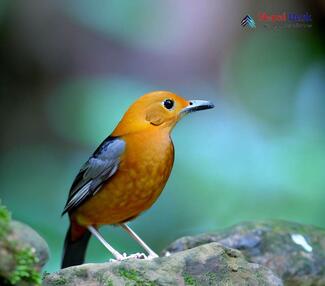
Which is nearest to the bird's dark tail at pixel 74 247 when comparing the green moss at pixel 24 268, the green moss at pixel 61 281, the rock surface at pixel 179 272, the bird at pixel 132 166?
the bird at pixel 132 166

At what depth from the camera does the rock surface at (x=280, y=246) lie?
12.0ft

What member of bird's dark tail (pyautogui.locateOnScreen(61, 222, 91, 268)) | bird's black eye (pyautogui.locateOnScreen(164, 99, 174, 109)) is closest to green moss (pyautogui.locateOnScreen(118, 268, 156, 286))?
bird's black eye (pyautogui.locateOnScreen(164, 99, 174, 109))

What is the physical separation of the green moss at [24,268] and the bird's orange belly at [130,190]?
1.38 m

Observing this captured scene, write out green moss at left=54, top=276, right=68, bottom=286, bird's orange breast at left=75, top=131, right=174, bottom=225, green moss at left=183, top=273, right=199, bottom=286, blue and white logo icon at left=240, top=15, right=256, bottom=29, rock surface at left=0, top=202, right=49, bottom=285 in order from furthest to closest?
1. blue and white logo icon at left=240, top=15, right=256, bottom=29
2. bird's orange breast at left=75, top=131, right=174, bottom=225
3. green moss at left=183, top=273, right=199, bottom=286
4. green moss at left=54, top=276, right=68, bottom=286
5. rock surface at left=0, top=202, right=49, bottom=285

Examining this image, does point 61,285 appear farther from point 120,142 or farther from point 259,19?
point 259,19

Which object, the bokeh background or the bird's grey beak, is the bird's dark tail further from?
the bokeh background

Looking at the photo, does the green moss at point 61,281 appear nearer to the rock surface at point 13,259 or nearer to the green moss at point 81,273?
the green moss at point 81,273

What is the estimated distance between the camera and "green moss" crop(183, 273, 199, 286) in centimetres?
246

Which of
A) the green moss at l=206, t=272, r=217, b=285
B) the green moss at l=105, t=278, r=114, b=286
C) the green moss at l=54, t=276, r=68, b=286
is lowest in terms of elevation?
the green moss at l=206, t=272, r=217, b=285

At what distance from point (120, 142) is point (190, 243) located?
0.92m

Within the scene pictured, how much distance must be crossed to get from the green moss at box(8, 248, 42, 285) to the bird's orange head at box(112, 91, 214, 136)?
5.00 ft

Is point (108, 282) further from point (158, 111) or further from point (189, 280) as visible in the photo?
point (158, 111)

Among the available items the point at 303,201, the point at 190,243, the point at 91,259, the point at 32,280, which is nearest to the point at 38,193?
the point at 91,259

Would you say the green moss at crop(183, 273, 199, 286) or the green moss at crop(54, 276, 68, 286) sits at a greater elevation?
the green moss at crop(54, 276, 68, 286)
